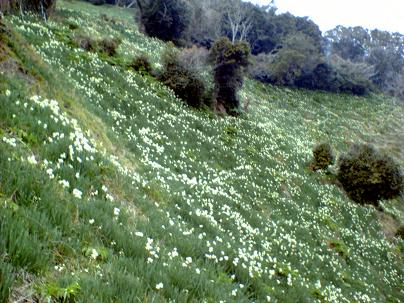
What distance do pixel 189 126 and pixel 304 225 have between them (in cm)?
807

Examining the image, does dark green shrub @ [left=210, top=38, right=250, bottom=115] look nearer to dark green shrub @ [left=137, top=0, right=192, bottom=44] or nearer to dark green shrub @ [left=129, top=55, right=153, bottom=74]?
dark green shrub @ [left=129, top=55, right=153, bottom=74]

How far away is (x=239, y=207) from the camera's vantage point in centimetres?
1583

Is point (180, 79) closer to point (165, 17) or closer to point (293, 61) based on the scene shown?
point (165, 17)

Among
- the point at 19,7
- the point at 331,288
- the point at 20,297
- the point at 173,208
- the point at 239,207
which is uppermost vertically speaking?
the point at 19,7

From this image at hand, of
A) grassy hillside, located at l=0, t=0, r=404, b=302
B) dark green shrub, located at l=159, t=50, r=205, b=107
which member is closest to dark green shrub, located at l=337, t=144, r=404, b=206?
grassy hillside, located at l=0, t=0, r=404, b=302

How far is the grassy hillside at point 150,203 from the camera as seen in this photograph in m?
4.68

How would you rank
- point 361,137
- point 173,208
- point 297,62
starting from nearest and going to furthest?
point 173,208 < point 361,137 < point 297,62

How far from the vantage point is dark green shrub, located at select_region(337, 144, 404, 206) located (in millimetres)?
28953

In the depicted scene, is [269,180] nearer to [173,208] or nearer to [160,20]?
[173,208]

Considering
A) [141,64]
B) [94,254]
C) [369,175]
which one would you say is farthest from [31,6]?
[94,254]

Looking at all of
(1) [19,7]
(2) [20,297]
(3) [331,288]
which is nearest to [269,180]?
(3) [331,288]

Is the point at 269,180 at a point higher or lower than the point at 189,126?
lower

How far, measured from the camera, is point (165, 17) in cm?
4800

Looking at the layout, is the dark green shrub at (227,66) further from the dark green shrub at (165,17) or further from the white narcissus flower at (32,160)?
the white narcissus flower at (32,160)
